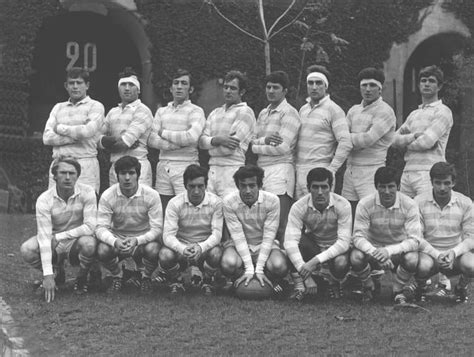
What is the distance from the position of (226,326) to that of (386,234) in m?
1.70

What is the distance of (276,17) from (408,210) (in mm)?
7519

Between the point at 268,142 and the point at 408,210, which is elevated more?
the point at 268,142

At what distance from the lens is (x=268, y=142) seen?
7.69m

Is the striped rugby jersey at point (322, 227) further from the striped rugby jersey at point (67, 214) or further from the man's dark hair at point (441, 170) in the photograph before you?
the striped rugby jersey at point (67, 214)

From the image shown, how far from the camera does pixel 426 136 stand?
761 cm

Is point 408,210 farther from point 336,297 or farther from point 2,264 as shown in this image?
point 2,264

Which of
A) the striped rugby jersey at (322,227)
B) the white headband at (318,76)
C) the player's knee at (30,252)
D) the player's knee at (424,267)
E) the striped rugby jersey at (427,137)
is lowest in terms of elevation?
the player's knee at (424,267)

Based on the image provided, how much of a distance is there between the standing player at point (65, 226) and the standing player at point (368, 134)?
7.42 ft

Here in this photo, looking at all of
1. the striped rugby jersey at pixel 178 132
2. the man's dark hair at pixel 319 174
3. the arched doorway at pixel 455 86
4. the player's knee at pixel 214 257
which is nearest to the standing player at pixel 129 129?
the striped rugby jersey at pixel 178 132

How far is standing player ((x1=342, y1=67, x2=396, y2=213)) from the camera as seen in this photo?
7703 millimetres

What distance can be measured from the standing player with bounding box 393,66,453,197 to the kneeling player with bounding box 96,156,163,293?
219cm

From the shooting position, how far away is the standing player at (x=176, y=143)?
26.3 ft

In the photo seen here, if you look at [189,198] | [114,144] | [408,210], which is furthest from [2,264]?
A: [408,210]

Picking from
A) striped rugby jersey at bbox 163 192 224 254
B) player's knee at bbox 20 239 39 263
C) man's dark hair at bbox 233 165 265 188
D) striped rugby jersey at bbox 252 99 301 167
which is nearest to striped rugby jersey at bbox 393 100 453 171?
striped rugby jersey at bbox 252 99 301 167
